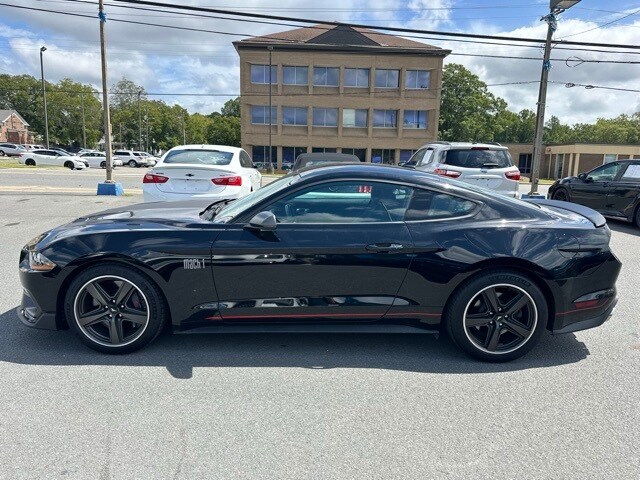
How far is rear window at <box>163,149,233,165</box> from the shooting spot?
7977 millimetres

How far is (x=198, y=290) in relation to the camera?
11.1 feet

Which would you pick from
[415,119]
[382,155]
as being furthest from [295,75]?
[415,119]

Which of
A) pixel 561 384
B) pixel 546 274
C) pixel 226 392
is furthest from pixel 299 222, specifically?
pixel 561 384

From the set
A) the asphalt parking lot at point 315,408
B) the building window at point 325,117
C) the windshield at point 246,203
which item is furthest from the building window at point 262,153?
the asphalt parking lot at point 315,408

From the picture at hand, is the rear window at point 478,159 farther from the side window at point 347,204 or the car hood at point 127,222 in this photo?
the car hood at point 127,222

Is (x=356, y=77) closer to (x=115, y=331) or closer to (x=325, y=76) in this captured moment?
(x=325, y=76)

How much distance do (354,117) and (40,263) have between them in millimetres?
42496

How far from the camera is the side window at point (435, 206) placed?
350 cm

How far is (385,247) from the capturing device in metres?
3.37

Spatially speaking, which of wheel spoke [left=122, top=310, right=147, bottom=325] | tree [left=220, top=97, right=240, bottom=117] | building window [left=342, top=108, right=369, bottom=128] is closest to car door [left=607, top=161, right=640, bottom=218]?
wheel spoke [left=122, top=310, right=147, bottom=325]

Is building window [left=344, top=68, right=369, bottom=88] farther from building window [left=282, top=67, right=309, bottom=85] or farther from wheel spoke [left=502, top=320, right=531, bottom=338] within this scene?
wheel spoke [left=502, top=320, right=531, bottom=338]

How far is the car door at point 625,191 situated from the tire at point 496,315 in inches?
332

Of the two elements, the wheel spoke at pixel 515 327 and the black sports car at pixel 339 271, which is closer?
the black sports car at pixel 339 271

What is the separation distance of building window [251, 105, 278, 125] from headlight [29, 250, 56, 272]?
41.0 metres
